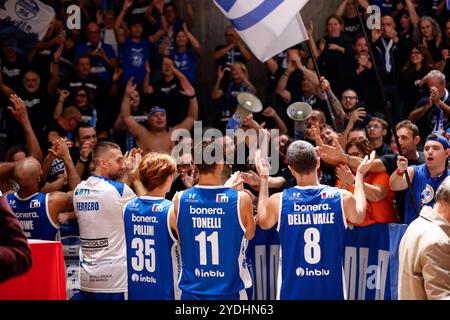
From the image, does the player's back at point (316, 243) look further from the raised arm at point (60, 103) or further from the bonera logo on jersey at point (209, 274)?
the raised arm at point (60, 103)

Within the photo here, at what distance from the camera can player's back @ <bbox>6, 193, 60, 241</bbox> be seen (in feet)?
26.5

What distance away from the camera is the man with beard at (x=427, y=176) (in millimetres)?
7770

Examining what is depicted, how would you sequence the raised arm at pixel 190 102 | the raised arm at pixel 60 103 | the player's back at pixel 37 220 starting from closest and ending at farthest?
the player's back at pixel 37 220 → the raised arm at pixel 60 103 → the raised arm at pixel 190 102

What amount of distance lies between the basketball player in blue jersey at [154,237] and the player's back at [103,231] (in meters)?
0.75

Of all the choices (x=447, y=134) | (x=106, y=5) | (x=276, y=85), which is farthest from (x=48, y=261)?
(x=106, y=5)

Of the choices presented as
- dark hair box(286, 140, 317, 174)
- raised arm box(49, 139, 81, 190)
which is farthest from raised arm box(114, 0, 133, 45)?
dark hair box(286, 140, 317, 174)

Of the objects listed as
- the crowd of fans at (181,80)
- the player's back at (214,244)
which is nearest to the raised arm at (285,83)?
the crowd of fans at (181,80)

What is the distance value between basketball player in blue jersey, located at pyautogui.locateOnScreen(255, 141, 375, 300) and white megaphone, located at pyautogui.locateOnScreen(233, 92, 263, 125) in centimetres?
450

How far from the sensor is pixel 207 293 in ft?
21.1

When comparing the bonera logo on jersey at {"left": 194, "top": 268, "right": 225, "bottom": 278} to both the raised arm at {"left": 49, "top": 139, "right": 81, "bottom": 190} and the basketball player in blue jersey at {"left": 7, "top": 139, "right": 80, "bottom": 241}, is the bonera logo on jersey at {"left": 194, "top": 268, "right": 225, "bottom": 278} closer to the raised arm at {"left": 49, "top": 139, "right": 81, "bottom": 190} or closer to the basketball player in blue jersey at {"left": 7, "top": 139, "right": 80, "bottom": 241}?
the basketball player in blue jersey at {"left": 7, "top": 139, "right": 80, "bottom": 241}

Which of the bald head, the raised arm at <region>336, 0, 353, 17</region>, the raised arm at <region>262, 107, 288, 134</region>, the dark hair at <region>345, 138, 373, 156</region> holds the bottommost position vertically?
the bald head

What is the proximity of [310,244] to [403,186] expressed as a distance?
5.86ft

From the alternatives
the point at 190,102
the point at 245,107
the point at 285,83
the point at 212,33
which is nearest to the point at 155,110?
the point at 190,102

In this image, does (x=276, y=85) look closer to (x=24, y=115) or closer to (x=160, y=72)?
(x=160, y=72)
